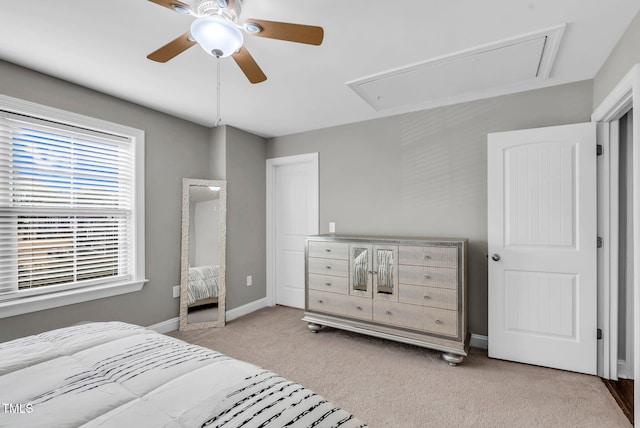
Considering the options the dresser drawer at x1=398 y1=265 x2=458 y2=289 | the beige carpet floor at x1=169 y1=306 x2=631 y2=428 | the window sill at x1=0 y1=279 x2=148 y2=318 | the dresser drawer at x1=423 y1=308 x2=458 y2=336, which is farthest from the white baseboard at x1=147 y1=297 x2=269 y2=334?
the dresser drawer at x1=423 y1=308 x2=458 y2=336

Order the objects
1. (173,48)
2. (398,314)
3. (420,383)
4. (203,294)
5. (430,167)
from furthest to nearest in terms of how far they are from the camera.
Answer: (203,294) < (430,167) < (398,314) < (420,383) < (173,48)

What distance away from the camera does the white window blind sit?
90.7 inches

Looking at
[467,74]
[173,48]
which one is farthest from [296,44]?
[467,74]

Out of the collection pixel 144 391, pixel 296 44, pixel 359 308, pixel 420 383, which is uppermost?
pixel 296 44

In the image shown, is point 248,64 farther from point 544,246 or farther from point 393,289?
point 544,246

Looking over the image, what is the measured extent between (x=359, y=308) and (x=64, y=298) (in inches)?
103

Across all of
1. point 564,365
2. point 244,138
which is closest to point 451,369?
point 564,365

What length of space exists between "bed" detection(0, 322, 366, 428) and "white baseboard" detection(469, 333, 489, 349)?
2.43 m

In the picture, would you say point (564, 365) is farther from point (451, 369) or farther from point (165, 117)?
point (165, 117)

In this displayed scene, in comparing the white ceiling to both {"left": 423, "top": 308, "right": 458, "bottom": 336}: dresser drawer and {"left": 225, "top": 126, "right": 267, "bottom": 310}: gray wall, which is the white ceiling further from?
{"left": 423, "top": 308, "right": 458, "bottom": 336}: dresser drawer

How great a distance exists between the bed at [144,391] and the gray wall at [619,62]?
254cm

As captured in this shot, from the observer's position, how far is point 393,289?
2838 mm

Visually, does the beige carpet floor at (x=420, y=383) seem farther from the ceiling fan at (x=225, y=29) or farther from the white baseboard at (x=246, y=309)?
the ceiling fan at (x=225, y=29)

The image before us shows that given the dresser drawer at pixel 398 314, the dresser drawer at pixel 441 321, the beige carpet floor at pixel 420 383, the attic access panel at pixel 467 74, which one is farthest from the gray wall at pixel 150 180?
the dresser drawer at pixel 441 321
